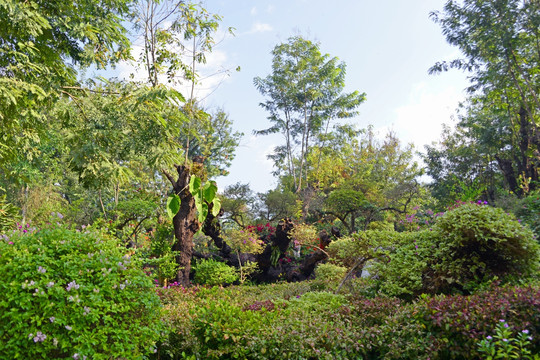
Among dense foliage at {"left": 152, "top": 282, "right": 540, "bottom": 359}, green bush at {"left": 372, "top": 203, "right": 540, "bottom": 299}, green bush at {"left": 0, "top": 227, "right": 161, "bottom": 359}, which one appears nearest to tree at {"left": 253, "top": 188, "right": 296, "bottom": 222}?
green bush at {"left": 372, "top": 203, "right": 540, "bottom": 299}

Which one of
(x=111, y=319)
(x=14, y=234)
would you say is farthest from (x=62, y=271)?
(x=14, y=234)

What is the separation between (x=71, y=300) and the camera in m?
3.06

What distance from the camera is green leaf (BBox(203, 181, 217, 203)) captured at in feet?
5.32

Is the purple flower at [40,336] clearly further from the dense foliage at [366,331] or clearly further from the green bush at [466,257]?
the green bush at [466,257]

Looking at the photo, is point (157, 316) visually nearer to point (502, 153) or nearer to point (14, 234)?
point (14, 234)

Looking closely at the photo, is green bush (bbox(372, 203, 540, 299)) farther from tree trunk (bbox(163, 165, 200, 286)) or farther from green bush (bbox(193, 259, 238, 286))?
green bush (bbox(193, 259, 238, 286))

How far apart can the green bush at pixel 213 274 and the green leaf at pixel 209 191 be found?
8905 mm

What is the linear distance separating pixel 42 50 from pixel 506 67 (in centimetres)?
1471

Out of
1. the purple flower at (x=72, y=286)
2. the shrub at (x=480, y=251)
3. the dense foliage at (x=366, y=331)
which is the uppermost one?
the shrub at (x=480, y=251)

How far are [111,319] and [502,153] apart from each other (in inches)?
767

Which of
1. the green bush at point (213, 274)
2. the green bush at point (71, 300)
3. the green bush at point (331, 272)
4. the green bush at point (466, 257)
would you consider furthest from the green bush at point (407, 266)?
the green bush at point (213, 274)

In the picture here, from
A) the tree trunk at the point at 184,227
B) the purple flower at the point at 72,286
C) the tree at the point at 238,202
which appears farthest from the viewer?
the tree at the point at 238,202

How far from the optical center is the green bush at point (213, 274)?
10156mm

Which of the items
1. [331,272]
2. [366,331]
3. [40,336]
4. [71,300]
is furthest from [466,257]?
[40,336]
